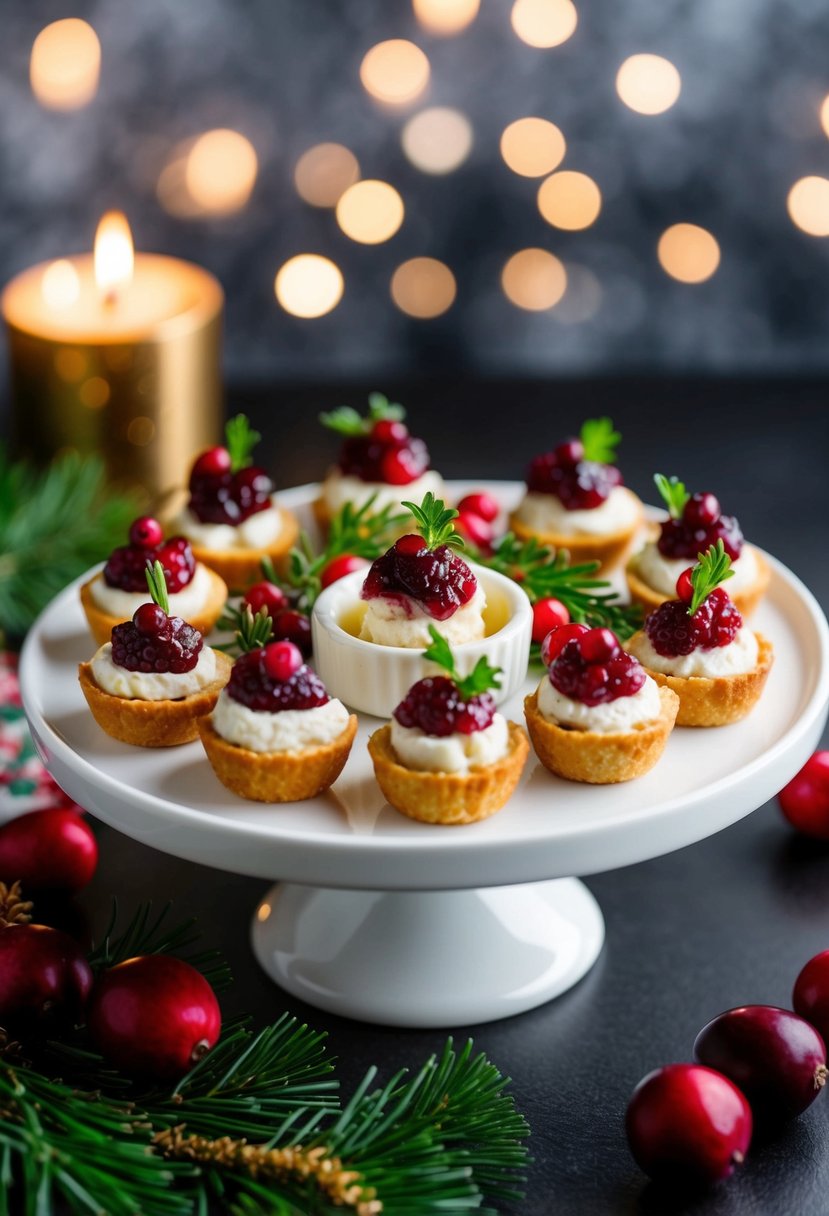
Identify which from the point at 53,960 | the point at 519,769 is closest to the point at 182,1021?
the point at 53,960

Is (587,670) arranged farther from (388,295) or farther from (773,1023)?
(388,295)

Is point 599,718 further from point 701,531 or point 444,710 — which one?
point 701,531

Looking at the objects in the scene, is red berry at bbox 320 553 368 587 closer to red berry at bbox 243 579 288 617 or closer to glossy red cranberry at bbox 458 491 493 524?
red berry at bbox 243 579 288 617

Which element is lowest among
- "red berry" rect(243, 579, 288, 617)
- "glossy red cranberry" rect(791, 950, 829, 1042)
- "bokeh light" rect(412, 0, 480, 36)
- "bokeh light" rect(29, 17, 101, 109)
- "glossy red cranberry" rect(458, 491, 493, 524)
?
"glossy red cranberry" rect(791, 950, 829, 1042)

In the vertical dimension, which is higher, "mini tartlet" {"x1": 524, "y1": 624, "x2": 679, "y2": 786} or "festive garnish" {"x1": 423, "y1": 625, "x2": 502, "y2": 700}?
"festive garnish" {"x1": 423, "y1": 625, "x2": 502, "y2": 700}

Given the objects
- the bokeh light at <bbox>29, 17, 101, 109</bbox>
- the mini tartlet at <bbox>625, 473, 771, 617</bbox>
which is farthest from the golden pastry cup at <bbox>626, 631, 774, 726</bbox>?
the bokeh light at <bbox>29, 17, 101, 109</bbox>

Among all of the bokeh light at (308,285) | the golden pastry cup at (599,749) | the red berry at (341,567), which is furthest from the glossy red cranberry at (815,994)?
the bokeh light at (308,285)
